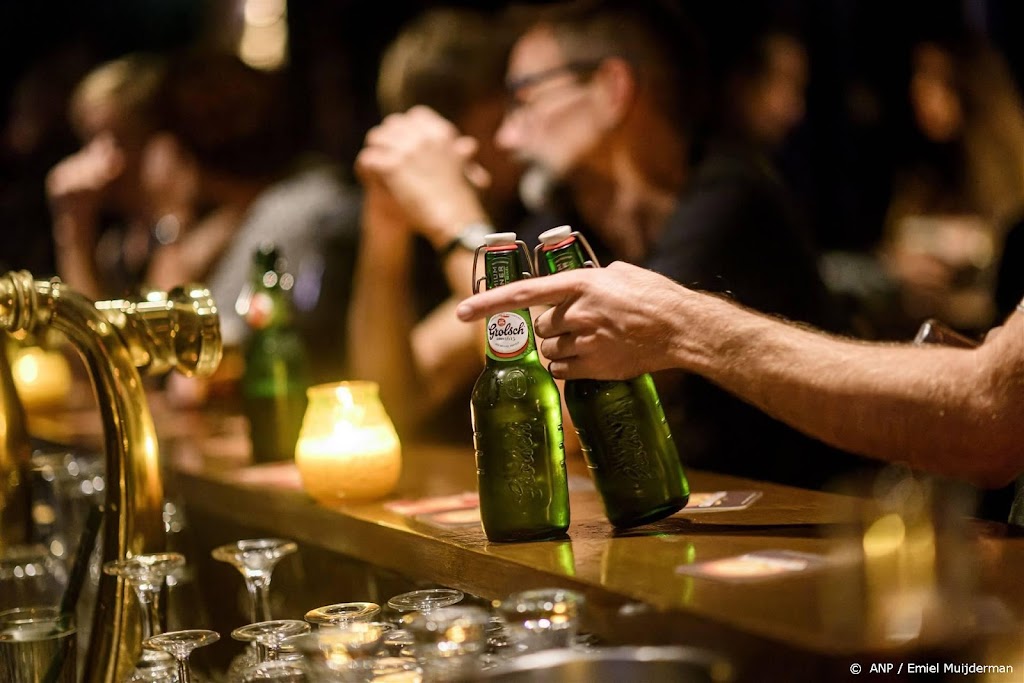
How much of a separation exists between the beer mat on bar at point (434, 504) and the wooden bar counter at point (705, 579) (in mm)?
26

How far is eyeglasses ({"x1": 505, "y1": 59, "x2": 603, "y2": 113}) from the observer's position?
8.06ft

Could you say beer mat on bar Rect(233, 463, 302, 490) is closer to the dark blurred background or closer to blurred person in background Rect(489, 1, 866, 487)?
blurred person in background Rect(489, 1, 866, 487)

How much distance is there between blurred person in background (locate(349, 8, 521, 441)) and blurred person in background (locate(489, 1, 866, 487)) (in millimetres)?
198

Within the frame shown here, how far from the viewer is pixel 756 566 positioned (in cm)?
112

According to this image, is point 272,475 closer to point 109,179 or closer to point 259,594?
point 259,594

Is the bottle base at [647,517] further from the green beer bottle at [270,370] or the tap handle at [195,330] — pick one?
the green beer bottle at [270,370]

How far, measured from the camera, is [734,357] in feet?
4.57

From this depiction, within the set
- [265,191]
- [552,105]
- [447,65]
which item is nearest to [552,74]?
[552,105]

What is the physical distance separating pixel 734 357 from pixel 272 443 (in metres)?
1.16

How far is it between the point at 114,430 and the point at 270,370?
71 cm

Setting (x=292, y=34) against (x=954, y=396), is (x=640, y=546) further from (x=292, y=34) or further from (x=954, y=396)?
(x=292, y=34)

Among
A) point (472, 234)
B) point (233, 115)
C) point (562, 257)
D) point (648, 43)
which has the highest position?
point (233, 115)

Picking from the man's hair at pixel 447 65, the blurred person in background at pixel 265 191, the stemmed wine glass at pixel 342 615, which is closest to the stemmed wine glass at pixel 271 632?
the stemmed wine glass at pixel 342 615

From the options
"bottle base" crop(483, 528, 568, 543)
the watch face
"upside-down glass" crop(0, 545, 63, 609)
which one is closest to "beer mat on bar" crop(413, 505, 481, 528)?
"bottle base" crop(483, 528, 568, 543)
